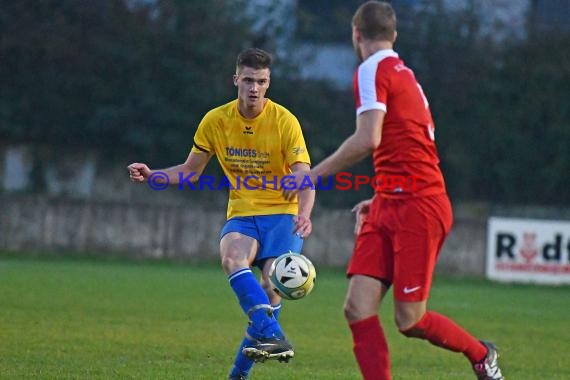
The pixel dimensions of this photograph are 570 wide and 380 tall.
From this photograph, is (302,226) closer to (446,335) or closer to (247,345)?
(247,345)

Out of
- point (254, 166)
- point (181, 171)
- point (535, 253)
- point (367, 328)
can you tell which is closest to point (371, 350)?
point (367, 328)

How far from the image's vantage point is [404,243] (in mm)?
6418

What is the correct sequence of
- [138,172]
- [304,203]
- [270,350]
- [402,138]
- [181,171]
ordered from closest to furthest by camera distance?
[402,138], [270,350], [304,203], [138,172], [181,171]

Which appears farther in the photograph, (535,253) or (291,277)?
(535,253)

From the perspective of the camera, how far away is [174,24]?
26953 mm

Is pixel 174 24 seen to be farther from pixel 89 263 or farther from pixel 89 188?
pixel 89 263

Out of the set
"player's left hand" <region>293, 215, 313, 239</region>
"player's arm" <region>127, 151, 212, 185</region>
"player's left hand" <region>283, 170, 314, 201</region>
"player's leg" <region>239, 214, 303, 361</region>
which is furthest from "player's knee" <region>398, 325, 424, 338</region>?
"player's arm" <region>127, 151, 212, 185</region>

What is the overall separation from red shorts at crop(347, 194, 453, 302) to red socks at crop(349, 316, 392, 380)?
8.8 inches

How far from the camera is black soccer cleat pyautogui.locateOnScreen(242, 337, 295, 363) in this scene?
757 centimetres

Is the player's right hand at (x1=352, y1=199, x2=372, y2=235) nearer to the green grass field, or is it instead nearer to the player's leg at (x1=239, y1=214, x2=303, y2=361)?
the player's leg at (x1=239, y1=214, x2=303, y2=361)

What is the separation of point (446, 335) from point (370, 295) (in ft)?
1.73

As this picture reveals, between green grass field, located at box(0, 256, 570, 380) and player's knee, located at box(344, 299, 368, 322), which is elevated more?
player's knee, located at box(344, 299, 368, 322)

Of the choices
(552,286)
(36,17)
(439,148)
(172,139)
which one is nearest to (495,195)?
(439,148)

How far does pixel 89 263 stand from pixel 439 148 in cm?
856
